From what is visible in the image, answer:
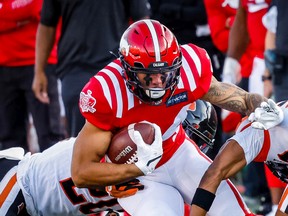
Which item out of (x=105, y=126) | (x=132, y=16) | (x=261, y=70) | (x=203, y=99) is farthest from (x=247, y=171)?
(x=105, y=126)

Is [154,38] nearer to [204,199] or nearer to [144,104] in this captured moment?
[144,104]

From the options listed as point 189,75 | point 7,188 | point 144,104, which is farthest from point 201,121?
point 7,188

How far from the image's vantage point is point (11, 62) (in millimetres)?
7523

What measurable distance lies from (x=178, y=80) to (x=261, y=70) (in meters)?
2.13

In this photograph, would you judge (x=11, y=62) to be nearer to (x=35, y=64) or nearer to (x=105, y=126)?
(x=35, y=64)

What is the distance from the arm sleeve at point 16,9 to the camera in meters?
7.38

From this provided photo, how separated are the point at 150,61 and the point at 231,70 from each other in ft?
6.12

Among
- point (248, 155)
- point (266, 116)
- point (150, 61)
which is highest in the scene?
point (150, 61)

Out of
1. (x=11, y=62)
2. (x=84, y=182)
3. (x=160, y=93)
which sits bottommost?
(x=11, y=62)

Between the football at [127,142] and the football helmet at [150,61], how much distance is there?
165 millimetres

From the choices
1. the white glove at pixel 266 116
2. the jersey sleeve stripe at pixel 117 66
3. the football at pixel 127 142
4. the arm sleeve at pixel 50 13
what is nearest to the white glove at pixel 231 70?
the arm sleeve at pixel 50 13

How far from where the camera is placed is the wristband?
5242 mm

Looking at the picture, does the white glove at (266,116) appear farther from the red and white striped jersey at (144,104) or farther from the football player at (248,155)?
the red and white striped jersey at (144,104)

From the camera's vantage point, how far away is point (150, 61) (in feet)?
17.4
